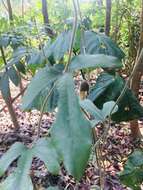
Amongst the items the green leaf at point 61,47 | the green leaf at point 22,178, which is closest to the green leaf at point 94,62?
the green leaf at point 22,178

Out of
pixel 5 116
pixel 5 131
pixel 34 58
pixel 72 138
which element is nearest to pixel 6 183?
pixel 72 138

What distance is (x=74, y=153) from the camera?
1.52 feet

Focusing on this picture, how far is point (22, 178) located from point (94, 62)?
0.20m

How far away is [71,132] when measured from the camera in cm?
48

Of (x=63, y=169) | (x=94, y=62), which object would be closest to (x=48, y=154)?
(x=94, y=62)

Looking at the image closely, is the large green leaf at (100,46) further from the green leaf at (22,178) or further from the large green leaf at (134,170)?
the green leaf at (22,178)

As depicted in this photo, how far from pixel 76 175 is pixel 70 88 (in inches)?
4.8

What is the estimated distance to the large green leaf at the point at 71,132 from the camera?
18.2 inches

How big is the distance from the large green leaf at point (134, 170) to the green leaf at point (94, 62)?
524 millimetres

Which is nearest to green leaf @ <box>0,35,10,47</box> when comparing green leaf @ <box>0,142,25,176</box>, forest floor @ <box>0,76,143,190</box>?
forest floor @ <box>0,76,143,190</box>

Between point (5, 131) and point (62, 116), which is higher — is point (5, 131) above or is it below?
below

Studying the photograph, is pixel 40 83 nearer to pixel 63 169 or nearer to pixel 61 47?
pixel 61 47

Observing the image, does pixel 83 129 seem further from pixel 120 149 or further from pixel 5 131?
pixel 5 131

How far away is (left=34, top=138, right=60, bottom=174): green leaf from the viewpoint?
556 millimetres
